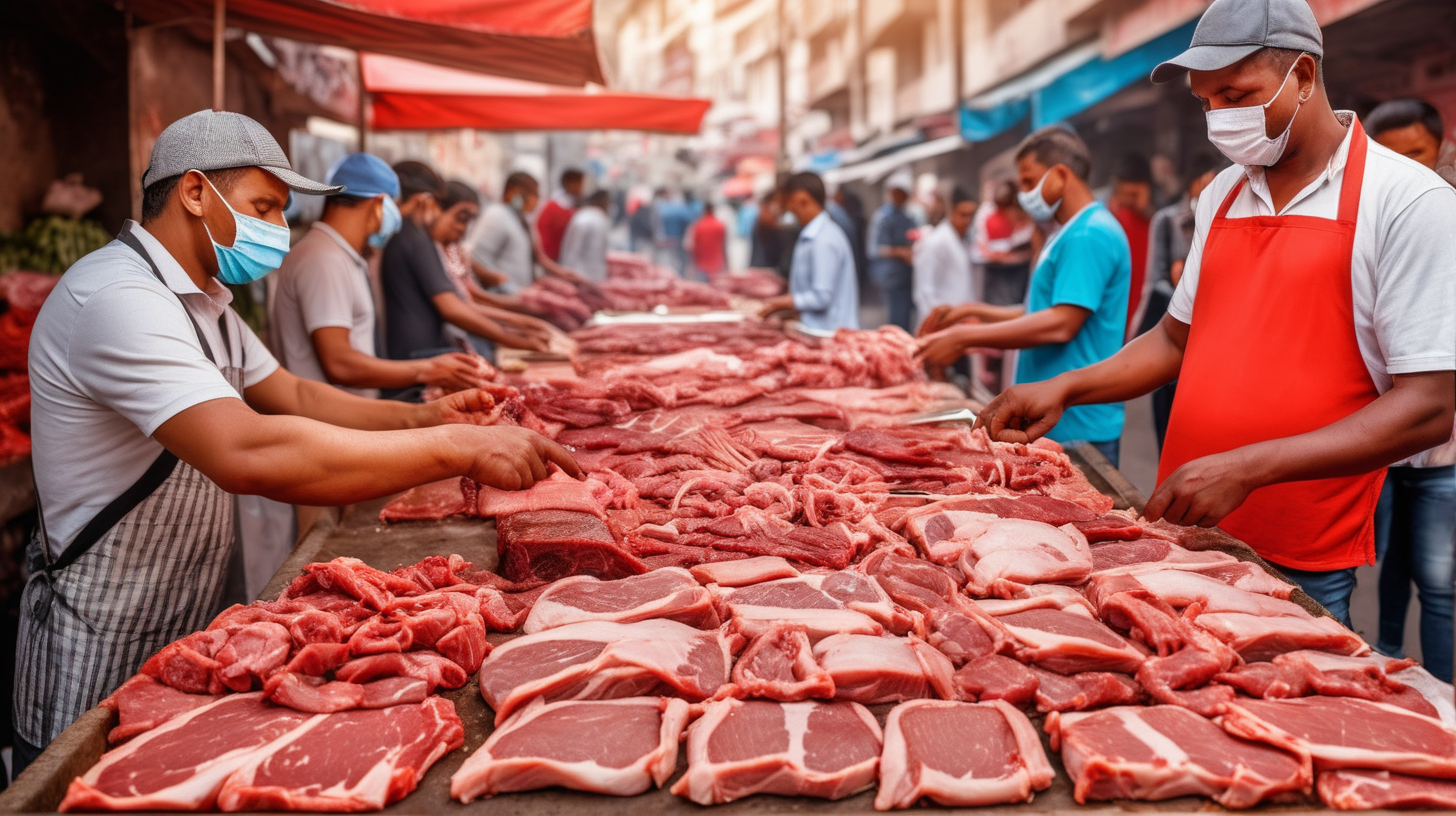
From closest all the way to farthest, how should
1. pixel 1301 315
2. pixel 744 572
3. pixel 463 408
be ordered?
pixel 744 572 → pixel 1301 315 → pixel 463 408

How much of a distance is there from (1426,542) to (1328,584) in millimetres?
1394

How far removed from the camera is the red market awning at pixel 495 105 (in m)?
11.0

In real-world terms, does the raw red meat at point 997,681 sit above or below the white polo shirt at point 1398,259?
below

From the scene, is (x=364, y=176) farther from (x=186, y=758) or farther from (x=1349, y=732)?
(x=1349, y=732)

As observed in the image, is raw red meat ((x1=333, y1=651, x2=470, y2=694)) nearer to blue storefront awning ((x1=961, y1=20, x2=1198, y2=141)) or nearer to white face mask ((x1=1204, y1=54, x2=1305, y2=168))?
white face mask ((x1=1204, y1=54, x2=1305, y2=168))

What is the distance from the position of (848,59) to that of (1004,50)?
13660mm

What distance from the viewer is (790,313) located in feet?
30.8

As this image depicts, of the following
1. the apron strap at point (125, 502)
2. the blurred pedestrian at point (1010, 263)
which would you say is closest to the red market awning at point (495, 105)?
the blurred pedestrian at point (1010, 263)

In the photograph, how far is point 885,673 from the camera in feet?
7.25

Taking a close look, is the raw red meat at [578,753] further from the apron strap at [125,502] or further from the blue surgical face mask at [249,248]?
the blue surgical face mask at [249,248]

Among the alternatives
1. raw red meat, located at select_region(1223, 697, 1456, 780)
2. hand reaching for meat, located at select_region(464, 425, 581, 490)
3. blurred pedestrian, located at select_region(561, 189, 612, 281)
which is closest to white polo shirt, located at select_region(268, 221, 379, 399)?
hand reaching for meat, located at select_region(464, 425, 581, 490)

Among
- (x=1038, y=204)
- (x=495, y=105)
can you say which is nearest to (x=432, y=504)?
(x=1038, y=204)

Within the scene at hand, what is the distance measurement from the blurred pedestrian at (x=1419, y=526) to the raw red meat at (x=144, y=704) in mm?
3934

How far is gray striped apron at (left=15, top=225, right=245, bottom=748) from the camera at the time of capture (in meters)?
2.88
